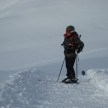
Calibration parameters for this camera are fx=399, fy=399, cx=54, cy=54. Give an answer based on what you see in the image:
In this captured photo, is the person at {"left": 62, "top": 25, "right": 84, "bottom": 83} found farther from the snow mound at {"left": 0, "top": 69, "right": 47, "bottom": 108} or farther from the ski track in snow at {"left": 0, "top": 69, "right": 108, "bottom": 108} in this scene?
the snow mound at {"left": 0, "top": 69, "right": 47, "bottom": 108}

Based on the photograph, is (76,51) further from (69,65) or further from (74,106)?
(74,106)

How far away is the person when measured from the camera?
588 inches

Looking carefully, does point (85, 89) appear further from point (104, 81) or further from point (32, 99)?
point (32, 99)

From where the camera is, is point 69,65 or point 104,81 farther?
point 69,65

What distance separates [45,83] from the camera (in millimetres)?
14469

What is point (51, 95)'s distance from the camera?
11602 millimetres

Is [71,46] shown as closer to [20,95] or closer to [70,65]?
[70,65]

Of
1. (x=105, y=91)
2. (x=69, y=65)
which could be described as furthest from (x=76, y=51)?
(x=105, y=91)

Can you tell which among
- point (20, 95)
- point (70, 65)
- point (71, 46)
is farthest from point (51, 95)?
point (70, 65)

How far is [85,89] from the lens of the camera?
13062mm

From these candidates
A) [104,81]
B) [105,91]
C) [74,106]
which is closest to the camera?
[74,106]

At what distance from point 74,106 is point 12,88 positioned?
85.5 inches

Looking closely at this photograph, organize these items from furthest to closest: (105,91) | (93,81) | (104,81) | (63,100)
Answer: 1. (93,81)
2. (104,81)
3. (105,91)
4. (63,100)

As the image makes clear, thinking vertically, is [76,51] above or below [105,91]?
above
